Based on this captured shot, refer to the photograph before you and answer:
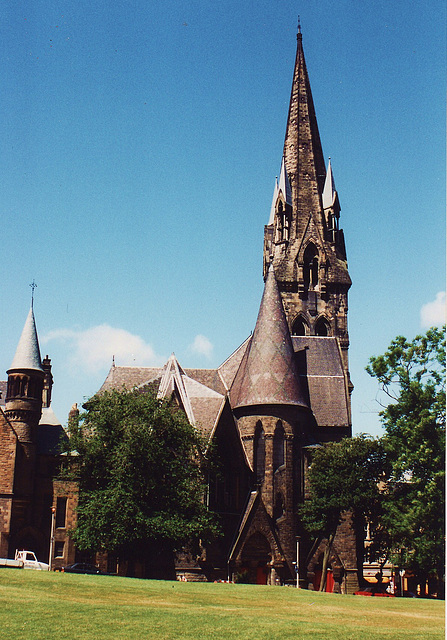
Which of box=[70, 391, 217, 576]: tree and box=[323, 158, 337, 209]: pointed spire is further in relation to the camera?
box=[323, 158, 337, 209]: pointed spire

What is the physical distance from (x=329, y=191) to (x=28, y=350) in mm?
35529

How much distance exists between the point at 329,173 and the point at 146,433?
4391cm

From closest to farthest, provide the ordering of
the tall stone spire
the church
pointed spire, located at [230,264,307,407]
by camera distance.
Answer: the church → pointed spire, located at [230,264,307,407] → the tall stone spire

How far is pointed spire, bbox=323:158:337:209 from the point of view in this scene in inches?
2913

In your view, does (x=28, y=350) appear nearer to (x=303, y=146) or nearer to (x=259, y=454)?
(x=259, y=454)

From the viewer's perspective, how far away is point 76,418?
139ft

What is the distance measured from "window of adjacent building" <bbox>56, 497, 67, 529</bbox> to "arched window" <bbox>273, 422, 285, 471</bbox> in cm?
1493

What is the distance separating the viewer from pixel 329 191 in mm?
74562

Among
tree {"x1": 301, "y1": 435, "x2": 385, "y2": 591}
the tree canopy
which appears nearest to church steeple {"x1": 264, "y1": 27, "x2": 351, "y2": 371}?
tree {"x1": 301, "y1": 435, "x2": 385, "y2": 591}

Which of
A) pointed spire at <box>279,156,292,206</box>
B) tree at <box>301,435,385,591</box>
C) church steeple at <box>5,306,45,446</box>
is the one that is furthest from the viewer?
pointed spire at <box>279,156,292,206</box>

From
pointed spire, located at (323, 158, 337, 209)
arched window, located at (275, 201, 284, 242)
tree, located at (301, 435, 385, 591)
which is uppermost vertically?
pointed spire, located at (323, 158, 337, 209)

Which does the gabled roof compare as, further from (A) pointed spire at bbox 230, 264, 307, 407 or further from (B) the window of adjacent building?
(B) the window of adjacent building

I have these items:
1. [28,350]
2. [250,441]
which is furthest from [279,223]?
[28,350]

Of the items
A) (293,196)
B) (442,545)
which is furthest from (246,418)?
(293,196)
